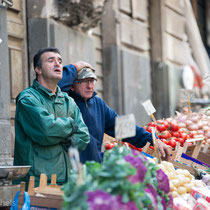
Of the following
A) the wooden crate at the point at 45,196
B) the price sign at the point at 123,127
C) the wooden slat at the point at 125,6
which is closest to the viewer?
the price sign at the point at 123,127

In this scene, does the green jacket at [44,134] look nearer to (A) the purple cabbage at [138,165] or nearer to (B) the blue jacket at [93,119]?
(B) the blue jacket at [93,119]

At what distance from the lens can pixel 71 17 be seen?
731 centimetres

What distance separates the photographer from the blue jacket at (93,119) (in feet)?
13.6

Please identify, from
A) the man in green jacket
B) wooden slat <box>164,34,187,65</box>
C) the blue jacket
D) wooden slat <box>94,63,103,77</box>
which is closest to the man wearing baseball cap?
the blue jacket

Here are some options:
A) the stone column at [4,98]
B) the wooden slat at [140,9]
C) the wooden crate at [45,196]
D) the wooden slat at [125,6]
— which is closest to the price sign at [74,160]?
the wooden crate at [45,196]

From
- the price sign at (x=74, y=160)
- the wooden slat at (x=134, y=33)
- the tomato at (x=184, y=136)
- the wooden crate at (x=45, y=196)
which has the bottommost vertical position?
the wooden crate at (x=45, y=196)

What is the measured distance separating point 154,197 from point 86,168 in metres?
0.40

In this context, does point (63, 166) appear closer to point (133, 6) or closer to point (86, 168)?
point (86, 168)

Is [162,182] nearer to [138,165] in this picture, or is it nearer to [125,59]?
[138,165]

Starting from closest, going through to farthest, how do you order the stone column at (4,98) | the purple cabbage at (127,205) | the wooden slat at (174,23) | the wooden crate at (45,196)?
the purple cabbage at (127,205) < the wooden crate at (45,196) < the stone column at (4,98) < the wooden slat at (174,23)

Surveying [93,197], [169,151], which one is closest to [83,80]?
[169,151]

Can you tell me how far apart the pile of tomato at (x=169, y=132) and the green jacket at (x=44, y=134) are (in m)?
1.68

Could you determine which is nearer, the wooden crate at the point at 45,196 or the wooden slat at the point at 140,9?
the wooden crate at the point at 45,196

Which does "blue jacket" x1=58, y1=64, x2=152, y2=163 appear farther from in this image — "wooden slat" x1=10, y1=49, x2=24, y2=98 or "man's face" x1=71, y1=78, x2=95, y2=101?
"wooden slat" x1=10, y1=49, x2=24, y2=98
